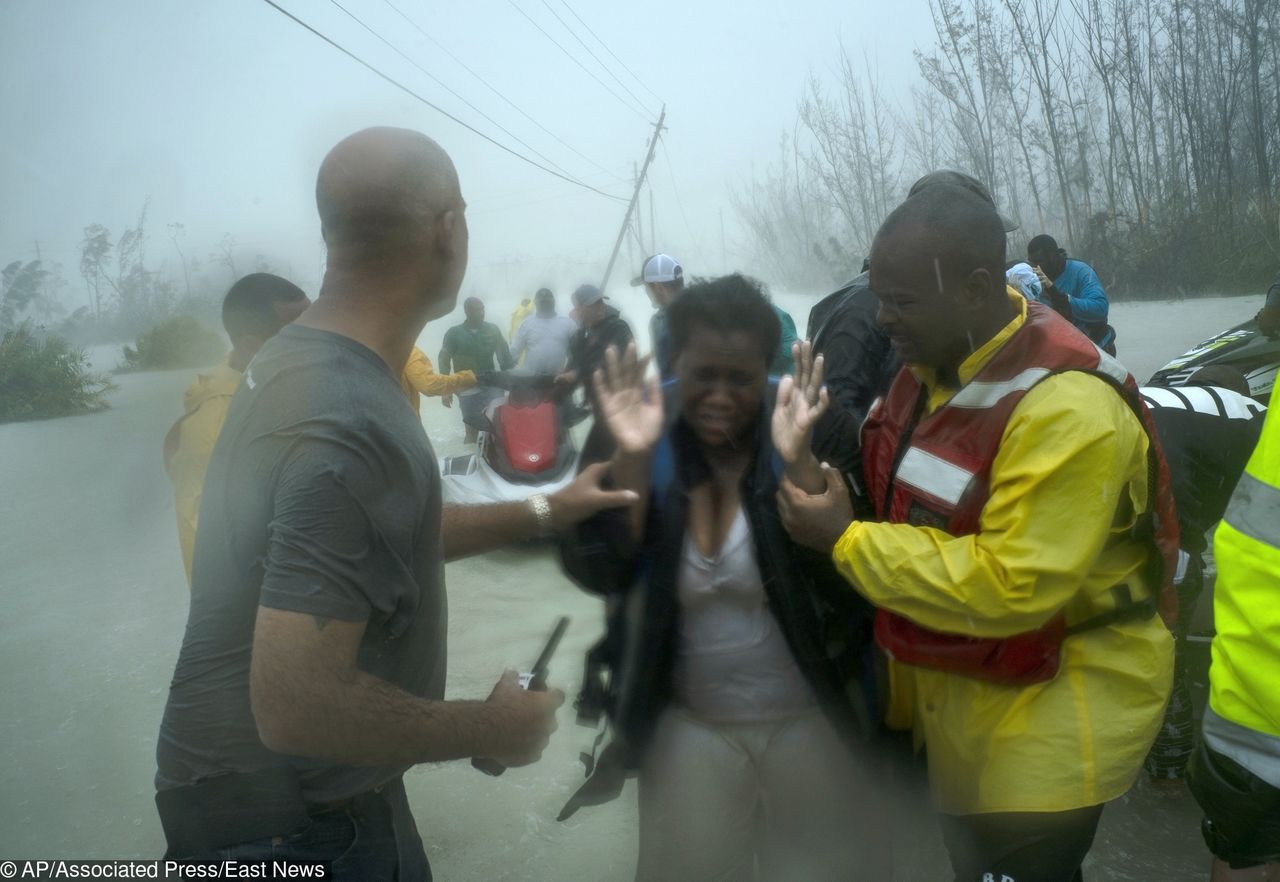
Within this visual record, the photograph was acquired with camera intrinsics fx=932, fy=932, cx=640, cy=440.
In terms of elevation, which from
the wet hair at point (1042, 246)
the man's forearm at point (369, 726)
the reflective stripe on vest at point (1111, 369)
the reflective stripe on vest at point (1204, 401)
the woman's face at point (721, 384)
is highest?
the woman's face at point (721, 384)

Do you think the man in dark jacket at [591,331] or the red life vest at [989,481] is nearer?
the red life vest at [989,481]

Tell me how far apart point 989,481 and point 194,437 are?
2.46m

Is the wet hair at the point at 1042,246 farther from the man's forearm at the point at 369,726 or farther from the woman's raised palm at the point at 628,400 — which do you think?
the man's forearm at the point at 369,726

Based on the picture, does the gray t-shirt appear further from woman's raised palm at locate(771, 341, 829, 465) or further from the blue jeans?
woman's raised palm at locate(771, 341, 829, 465)

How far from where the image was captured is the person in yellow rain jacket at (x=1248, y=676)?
1.51 meters

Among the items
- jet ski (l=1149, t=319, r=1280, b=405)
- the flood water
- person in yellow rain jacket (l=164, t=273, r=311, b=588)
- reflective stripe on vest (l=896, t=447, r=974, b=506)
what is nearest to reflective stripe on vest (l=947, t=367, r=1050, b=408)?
reflective stripe on vest (l=896, t=447, r=974, b=506)

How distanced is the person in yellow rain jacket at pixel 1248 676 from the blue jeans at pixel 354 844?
147cm

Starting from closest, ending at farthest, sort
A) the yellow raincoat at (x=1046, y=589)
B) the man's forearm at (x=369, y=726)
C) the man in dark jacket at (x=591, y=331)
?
1. the man's forearm at (x=369, y=726)
2. the yellow raincoat at (x=1046, y=589)
3. the man in dark jacket at (x=591, y=331)

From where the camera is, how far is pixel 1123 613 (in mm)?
1744

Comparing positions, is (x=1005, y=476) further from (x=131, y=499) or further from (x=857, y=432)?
(x=131, y=499)

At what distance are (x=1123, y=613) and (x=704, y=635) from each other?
2.72ft

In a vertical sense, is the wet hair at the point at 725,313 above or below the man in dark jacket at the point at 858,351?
above

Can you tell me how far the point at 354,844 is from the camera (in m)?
1.56

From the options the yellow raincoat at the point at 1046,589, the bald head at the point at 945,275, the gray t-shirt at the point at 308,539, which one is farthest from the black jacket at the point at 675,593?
the gray t-shirt at the point at 308,539
